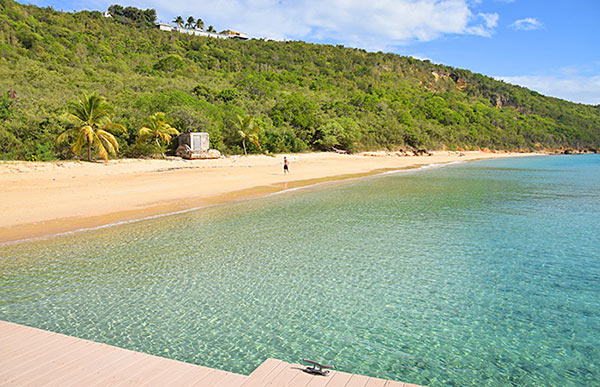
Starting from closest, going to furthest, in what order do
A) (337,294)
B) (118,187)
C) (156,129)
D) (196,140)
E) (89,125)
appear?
(337,294)
(118,187)
(89,125)
(156,129)
(196,140)

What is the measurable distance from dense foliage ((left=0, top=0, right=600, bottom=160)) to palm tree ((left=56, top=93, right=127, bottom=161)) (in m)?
1.07

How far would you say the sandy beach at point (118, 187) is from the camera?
461 inches

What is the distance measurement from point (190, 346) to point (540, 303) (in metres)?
5.61

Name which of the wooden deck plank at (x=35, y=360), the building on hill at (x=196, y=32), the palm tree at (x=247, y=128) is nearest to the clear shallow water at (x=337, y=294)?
the wooden deck plank at (x=35, y=360)

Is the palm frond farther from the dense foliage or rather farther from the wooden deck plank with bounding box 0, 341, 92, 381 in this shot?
the wooden deck plank with bounding box 0, 341, 92, 381

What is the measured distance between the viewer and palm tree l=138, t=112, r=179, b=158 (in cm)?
2589

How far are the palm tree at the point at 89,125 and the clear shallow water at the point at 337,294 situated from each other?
1285 centimetres

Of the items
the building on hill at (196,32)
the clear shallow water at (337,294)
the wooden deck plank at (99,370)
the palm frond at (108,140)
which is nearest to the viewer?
the wooden deck plank at (99,370)

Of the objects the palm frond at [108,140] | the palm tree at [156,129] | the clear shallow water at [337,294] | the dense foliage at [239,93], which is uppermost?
the dense foliage at [239,93]

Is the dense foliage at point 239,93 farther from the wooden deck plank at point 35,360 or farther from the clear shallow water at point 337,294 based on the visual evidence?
the wooden deck plank at point 35,360

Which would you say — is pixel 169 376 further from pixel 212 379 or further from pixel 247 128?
pixel 247 128

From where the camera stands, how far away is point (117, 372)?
3.81 meters

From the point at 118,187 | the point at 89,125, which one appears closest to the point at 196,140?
the point at 89,125

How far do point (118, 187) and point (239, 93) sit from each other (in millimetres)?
33608
